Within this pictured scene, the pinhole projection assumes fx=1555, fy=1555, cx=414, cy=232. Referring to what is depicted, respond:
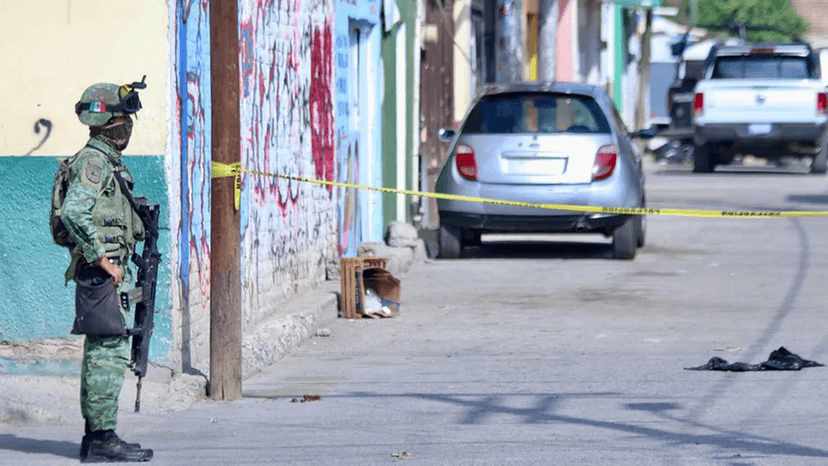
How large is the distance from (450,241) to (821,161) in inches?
573

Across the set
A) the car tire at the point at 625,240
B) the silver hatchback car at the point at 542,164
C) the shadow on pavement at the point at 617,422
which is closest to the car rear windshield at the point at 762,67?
the silver hatchback car at the point at 542,164

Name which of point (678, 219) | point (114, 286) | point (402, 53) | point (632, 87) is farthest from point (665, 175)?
point (114, 286)

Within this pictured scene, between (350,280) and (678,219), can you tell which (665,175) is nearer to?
(678,219)

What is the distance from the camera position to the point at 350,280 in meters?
10.9

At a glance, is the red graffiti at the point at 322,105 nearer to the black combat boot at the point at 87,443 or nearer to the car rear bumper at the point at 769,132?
the black combat boot at the point at 87,443

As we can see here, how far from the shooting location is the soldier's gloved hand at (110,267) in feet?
20.2

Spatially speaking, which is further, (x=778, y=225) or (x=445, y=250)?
(x=778, y=225)

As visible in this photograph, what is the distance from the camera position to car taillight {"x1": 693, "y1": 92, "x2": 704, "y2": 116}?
26.3m

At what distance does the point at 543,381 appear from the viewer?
8266 millimetres

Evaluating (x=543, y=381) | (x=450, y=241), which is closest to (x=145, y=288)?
(x=543, y=381)

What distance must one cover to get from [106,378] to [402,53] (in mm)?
10530

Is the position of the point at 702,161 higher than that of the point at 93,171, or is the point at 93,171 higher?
the point at 702,161

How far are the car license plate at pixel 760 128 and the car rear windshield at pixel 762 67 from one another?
48.2 inches

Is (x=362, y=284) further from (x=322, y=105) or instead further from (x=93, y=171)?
(x=93, y=171)
